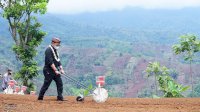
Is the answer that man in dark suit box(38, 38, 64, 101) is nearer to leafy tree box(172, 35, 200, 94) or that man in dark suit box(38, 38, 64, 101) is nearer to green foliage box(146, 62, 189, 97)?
green foliage box(146, 62, 189, 97)

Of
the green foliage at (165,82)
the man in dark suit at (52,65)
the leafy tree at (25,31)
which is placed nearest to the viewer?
the man in dark suit at (52,65)

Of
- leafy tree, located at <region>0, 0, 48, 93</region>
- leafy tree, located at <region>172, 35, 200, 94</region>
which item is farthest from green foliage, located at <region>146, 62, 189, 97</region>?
leafy tree, located at <region>0, 0, 48, 93</region>

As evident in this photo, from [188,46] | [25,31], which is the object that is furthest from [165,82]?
[25,31]

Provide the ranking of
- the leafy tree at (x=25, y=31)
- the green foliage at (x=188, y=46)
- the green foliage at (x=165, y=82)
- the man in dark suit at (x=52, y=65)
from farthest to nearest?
the green foliage at (x=188, y=46), the leafy tree at (x=25, y=31), the green foliage at (x=165, y=82), the man in dark suit at (x=52, y=65)

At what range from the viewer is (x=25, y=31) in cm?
3631

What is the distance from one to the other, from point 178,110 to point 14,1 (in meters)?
23.8

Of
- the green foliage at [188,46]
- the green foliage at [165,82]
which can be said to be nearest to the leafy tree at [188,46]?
the green foliage at [188,46]

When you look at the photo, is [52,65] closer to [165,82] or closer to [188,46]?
[165,82]

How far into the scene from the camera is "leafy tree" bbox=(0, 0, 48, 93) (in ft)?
114

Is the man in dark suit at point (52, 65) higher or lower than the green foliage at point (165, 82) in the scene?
higher

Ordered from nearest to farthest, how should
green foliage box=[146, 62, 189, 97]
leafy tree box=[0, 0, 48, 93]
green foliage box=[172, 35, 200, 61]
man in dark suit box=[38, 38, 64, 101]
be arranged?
man in dark suit box=[38, 38, 64, 101], green foliage box=[146, 62, 189, 97], leafy tree box=[0, 0, 48, 93], green foliage box=[172, 35, 200, 61]

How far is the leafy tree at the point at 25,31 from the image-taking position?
3481 centimetres

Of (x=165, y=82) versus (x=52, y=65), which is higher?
(x=52, y=65)

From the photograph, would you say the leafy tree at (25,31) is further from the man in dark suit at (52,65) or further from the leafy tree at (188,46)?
the man in dark suit at (52,65)
